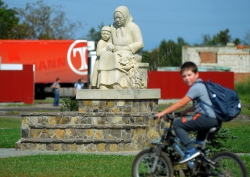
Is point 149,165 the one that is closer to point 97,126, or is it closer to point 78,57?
point 97,126

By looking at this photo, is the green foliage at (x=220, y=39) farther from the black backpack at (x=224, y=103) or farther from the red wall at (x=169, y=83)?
the black backpack at (x=224, y=103)

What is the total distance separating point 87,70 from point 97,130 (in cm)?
2979

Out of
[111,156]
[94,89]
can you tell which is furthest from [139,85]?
[111,156]

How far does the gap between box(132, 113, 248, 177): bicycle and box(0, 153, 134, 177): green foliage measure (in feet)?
5.70

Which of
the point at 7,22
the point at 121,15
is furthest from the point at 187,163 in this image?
the point at 7,22

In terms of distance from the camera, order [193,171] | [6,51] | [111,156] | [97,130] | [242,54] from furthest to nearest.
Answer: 1. [242,54]
2. [6,51]
3. [97,130]
4. [111,156]
5. [193,171]

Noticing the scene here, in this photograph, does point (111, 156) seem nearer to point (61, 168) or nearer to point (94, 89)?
point (61, 168)

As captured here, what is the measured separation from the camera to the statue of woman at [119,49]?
1702 cm

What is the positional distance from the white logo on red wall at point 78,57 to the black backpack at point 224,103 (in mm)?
36527

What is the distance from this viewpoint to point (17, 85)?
43.4 m

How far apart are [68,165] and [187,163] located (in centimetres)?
363

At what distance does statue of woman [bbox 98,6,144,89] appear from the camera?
55.8 feet

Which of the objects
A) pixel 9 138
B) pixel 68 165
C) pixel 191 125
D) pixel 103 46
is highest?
pixel 103 46

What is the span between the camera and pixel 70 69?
46062mm
